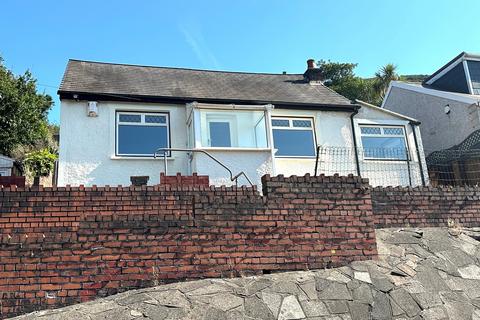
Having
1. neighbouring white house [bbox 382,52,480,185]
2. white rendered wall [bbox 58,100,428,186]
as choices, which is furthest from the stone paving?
neighbouring white house [bbox 382,52,480,185]

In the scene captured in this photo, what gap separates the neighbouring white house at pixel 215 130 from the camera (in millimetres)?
11758

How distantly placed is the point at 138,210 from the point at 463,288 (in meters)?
5.06

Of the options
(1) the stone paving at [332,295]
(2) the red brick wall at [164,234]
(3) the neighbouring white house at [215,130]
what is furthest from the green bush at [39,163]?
(1) the stone paving at [332,295]

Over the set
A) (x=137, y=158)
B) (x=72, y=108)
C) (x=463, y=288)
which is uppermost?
(x=72, y=108)

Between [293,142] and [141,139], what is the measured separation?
13.7 ft

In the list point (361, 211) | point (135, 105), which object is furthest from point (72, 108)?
point (361, 211)

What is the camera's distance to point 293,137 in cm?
1341

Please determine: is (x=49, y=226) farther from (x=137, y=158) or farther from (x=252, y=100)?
(x=252, y=100)

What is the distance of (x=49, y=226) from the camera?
6754 mm

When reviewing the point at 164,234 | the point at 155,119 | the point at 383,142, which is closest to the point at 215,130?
the point at 155,119

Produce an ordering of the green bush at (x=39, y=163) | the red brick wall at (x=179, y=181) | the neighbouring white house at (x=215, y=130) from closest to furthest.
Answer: the red brick wall at (x=179, y=181) < the neighbouring white house at (x=215, y=130) < the green bush at (x=39, y=163)

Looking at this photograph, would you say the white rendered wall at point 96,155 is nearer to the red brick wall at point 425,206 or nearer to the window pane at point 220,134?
the window pane at point 220,134

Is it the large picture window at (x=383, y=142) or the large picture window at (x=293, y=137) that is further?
the large picture window at (x=383, y=142)

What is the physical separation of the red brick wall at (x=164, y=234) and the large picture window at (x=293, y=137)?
556cm
